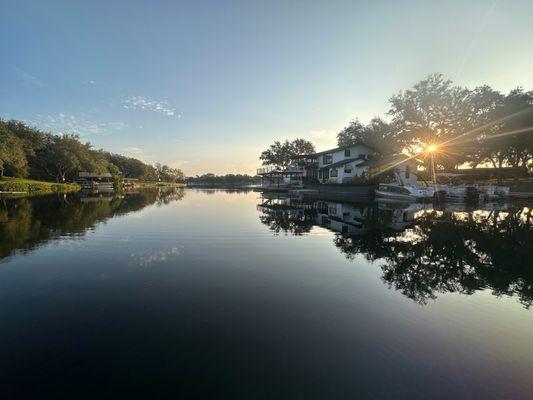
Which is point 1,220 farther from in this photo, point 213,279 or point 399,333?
point 399,333

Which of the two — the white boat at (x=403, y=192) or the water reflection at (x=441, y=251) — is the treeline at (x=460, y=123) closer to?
the white boat at (x=403, y=192)

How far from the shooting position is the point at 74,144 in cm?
8362

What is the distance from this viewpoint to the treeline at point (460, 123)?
47375 mm

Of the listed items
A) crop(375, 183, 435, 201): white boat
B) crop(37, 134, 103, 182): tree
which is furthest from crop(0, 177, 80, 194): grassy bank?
crop(375, 183, 435, 201): white boat

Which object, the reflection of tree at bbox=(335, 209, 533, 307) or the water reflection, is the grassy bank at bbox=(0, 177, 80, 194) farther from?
the reflection of tree at bbox=(335, 209, 533, 307)

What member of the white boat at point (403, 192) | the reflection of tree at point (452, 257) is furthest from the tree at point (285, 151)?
the reflection of tree at point (452, 257)

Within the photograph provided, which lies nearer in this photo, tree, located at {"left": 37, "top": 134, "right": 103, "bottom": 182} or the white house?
the white house

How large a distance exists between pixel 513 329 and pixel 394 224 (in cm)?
1424

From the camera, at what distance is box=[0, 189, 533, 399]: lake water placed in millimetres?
4336

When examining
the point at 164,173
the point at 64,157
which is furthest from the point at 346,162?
the point at 164,173

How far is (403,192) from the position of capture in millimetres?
40094

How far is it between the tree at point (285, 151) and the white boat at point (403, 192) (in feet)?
205

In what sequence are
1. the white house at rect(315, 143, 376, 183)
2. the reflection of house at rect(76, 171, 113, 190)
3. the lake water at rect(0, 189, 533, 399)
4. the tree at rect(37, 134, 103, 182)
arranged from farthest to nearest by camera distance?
the reflection of house at rect(76, 171, 113, 190), the tree at rect(37, 134, 103, 182), the white house at rect(315, 143, 376, 183), the lake water at rect(0, 189, 533, 399)

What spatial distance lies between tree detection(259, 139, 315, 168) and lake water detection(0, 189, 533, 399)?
91.2 meters
